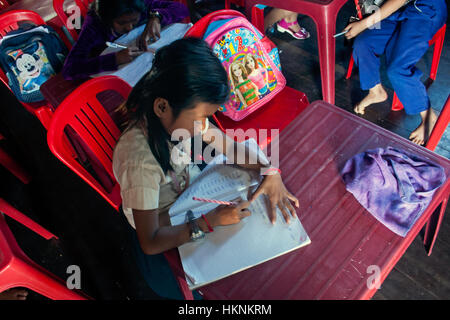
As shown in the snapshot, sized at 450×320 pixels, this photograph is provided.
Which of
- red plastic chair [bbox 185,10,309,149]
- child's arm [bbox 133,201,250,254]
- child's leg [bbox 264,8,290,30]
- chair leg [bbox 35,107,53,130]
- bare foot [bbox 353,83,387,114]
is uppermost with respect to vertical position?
child's arm [bbox 133,201,250,254]

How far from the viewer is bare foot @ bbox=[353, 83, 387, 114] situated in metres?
2.04

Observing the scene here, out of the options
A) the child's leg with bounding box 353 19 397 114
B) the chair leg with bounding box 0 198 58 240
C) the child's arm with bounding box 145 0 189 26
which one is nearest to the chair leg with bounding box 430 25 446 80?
the child's leg with bounding box 353 19 397 114

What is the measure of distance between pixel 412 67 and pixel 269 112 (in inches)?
36.1

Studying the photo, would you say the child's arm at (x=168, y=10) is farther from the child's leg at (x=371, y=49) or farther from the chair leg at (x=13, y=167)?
the chair leg at (x=13, y=167)

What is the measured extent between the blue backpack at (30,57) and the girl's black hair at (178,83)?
111 centimetres

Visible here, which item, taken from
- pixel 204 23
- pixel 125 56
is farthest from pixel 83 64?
pixel 204 23

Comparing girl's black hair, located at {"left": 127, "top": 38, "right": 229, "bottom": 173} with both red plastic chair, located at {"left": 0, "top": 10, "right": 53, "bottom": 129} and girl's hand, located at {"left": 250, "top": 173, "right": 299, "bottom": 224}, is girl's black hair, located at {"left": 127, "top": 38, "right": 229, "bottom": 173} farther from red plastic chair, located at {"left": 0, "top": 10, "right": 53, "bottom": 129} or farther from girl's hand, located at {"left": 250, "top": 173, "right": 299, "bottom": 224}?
red plastic chair, located at {"left": 0, "top": 10, "right": 53, "bottom": 129}

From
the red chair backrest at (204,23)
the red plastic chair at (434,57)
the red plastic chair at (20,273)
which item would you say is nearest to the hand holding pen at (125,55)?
the red chair backrest at (204,23)

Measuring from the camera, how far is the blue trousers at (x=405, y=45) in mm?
1682

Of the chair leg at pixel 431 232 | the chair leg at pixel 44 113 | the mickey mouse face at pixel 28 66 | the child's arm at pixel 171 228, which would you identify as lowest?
the chair leg at pixel 431 232

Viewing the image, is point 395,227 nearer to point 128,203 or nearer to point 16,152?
point 128,203

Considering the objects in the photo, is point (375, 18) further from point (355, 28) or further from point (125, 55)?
point (125, 55)

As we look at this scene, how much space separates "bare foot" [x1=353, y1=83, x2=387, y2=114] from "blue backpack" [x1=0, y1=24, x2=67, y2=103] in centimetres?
188
